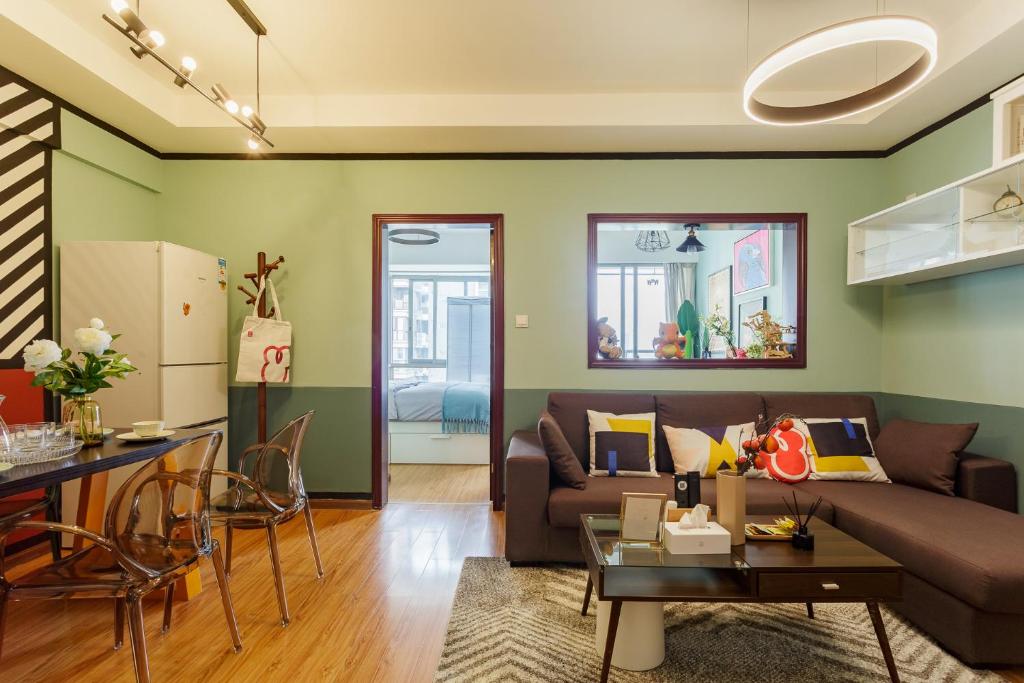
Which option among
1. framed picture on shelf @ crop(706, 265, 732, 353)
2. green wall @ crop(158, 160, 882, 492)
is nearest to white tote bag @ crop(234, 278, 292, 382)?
green wall @ crop(158, 160, 882, 492)

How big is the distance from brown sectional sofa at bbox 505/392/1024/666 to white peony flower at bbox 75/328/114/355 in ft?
6.35

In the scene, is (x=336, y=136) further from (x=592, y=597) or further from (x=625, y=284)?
(x=625, y=284)

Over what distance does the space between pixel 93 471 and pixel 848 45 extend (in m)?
3.23

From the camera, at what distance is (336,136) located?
3732mm

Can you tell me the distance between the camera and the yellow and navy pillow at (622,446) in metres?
3.21

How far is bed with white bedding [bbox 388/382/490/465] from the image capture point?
5312mm

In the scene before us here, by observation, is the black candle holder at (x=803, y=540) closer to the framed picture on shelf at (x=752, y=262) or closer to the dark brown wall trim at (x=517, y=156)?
the dark brown wall trim at (x=517, y=156)

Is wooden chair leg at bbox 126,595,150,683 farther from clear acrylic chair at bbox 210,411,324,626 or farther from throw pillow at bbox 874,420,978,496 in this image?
throw pillow at bbox 874,420,978,496

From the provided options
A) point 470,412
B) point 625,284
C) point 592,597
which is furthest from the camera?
point 625,284

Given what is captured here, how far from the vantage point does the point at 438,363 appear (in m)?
8.35

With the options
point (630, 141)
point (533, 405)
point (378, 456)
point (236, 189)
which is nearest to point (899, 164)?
point (630, 141)

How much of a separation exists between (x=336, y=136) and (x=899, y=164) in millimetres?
3991

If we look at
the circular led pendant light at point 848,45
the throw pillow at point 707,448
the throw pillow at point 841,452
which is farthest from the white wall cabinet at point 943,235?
the throw pillow at point 707,448

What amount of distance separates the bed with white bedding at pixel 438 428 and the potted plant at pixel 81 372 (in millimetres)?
3139
